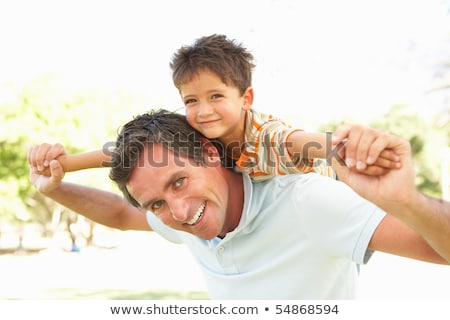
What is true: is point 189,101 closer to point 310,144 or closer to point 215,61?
point 215,61

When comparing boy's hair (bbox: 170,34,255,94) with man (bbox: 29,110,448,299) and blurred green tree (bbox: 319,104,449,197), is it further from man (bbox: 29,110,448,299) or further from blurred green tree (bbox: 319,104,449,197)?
blurred green tree (bbox: 319,104,449,197)

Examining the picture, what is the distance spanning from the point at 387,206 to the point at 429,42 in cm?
2399

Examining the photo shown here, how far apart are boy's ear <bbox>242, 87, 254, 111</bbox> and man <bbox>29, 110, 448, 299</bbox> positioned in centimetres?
64

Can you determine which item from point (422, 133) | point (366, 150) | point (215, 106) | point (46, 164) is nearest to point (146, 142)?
point (46, 164)

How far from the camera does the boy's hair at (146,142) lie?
2168 mm

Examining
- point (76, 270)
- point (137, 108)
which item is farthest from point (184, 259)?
point (137, 108)

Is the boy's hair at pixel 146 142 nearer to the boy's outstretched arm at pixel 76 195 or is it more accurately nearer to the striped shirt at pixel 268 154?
the striped shirt at pixel 268 154

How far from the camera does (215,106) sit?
2746 millimetres

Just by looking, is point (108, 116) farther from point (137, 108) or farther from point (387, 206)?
point (387, 206)

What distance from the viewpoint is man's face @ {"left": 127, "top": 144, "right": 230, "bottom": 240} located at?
209 cm

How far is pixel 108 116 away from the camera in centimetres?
2395

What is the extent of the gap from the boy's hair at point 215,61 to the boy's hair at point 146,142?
0.59 meters

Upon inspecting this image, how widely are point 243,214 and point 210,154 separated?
28 cm

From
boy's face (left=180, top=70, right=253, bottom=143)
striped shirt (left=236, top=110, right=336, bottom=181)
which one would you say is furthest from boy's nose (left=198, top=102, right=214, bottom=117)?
striped shirt (left=236, top=110, right=336, bottom=181)
